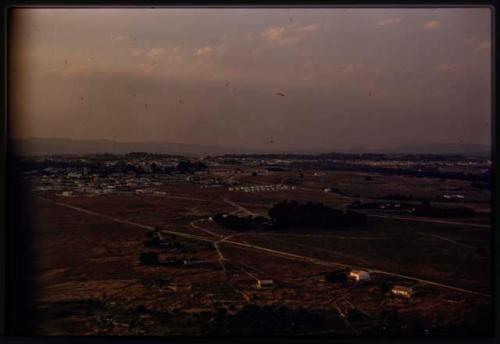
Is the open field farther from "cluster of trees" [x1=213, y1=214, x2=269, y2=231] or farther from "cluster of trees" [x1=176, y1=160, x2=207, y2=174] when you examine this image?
"cluster of trees" [x1=176, y1=160, x2=207, y2=174]

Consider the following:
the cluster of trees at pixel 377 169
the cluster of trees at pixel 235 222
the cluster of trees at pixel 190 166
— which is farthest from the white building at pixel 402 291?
the cluster of trees at pixel 190 166

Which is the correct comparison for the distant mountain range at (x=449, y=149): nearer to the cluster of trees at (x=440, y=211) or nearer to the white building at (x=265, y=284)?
the cluster of trees at (x=440, y=211)

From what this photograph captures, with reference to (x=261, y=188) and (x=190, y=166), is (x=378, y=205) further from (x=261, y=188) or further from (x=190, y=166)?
(x=190, y=166)

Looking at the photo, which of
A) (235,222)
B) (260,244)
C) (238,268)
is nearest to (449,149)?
(260,244)

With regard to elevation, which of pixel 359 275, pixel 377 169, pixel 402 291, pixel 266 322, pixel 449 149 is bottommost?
pixel 266 322

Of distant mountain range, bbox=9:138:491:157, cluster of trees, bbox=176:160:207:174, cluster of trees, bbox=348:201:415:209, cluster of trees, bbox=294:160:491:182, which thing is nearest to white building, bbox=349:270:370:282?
cluster of trees, bbox=348:201:415:209
